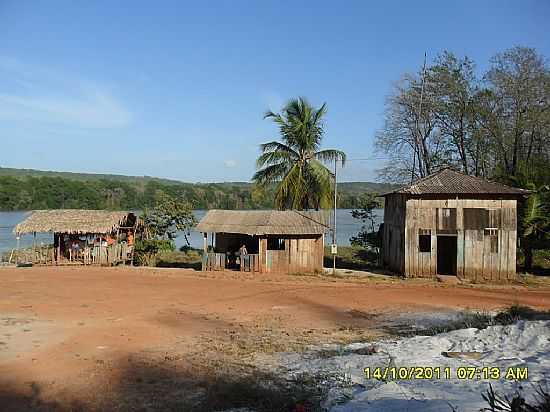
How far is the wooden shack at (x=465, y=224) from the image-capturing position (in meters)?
22.1

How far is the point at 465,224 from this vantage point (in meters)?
22.2

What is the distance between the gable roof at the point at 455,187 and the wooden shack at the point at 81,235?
14455mm

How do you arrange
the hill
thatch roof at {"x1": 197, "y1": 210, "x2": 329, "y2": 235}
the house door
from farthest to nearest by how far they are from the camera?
A: the hill
the house door
thatch roof at {"x1": 197, "y1": 210, "x2": 329, "y2": 235}

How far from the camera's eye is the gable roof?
72.0 feet

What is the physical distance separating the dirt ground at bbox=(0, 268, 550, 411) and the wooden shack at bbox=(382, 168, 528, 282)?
4.62 ft

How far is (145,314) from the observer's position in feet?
50.0

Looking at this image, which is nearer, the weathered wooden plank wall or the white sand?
the white sand

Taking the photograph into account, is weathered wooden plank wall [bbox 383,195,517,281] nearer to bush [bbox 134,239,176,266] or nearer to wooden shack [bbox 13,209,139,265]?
bush [bbox 134,239,176,266]

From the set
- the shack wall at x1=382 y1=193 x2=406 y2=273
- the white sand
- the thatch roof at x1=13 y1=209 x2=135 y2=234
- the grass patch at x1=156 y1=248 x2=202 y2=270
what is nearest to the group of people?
the thatch roof at x1=13 y1=209 x2=135 y2=234

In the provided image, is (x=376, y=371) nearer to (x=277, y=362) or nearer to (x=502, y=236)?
(x=277, y=362)

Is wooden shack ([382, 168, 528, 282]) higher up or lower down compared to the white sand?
higher up

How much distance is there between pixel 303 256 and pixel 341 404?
678 inches

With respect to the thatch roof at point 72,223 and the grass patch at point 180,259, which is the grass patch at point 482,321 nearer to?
the grass patch at point 180,259

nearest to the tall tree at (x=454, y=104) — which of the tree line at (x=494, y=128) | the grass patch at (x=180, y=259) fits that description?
the tree line at (x=494, y=128)
